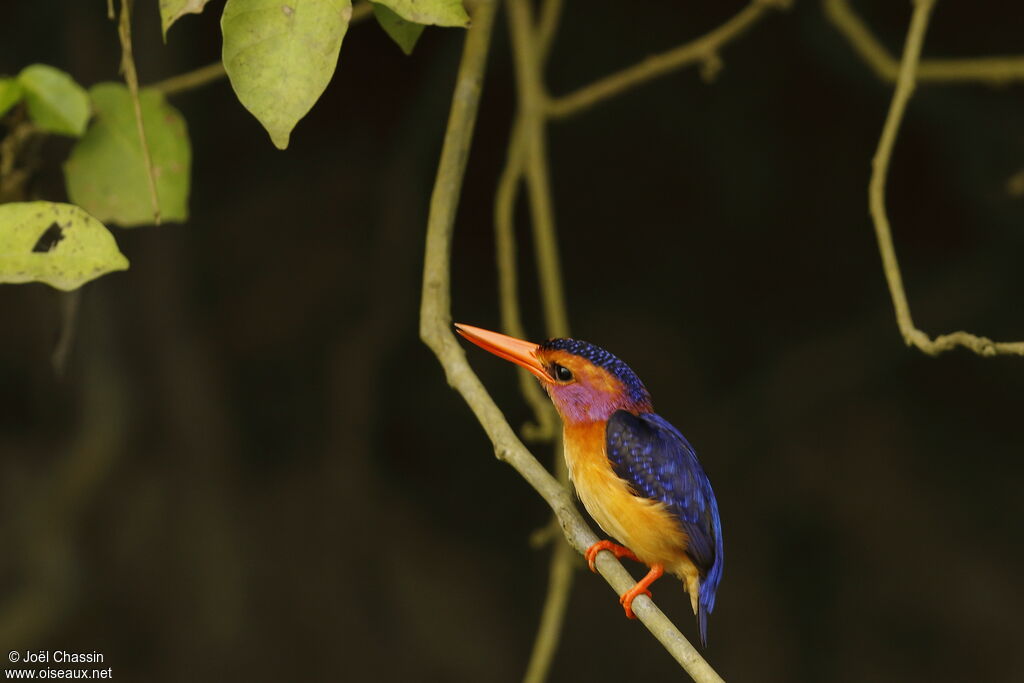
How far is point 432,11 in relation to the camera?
1.12 meters

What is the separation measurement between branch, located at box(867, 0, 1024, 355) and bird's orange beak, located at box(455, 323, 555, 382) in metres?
0.41

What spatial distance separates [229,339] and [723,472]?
1378mm

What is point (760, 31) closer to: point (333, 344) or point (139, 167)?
point (333, 344)

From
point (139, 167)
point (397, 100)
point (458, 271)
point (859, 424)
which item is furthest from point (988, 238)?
point (139, 167)

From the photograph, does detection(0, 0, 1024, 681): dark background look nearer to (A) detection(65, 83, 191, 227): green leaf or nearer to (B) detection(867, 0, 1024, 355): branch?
(A) detection(65, 83, 191, 227): green leaf

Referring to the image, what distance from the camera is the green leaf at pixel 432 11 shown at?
3.67 ft

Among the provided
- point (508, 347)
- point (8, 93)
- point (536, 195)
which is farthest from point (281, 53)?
point (536, 195)

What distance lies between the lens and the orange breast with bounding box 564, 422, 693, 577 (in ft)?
4.08

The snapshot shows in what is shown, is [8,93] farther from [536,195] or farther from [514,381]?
[514,381]

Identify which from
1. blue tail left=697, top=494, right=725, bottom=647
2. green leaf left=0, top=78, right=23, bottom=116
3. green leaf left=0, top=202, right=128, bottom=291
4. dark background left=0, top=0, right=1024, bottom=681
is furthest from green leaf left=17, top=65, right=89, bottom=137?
dark background left=0, top=0, right=1024, bottom=681

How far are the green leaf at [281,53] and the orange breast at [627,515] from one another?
505mm

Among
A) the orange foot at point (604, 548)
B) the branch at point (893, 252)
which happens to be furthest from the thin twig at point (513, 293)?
the branch at point (893, 252)

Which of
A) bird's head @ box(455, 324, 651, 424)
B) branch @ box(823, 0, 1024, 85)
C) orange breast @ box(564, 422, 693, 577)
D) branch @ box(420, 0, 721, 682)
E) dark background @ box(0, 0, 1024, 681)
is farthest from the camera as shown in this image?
dark background @ box(0, 0, 1024, 681)

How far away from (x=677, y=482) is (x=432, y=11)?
1.89ft
